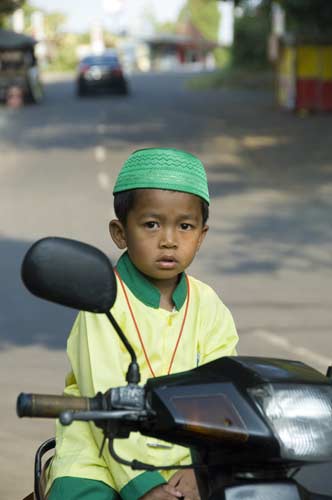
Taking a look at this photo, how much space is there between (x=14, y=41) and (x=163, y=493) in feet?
151

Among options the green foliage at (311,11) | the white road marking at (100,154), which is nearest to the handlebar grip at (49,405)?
the white road marking at (100,154)

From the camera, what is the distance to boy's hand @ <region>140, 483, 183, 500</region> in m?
2.65

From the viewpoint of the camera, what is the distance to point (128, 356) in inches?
→ 117

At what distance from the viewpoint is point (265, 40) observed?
65.2 m

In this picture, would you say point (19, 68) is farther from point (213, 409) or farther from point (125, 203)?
point (213, 409)

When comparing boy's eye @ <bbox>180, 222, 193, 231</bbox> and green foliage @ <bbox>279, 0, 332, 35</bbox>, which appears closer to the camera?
boy's eye @ <bbox>180, 222, 193, 231</bbox>

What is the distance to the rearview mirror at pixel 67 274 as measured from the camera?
235 centimetres

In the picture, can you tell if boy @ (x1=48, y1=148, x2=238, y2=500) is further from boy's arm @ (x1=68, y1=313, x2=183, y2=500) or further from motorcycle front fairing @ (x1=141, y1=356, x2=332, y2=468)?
motorcycle front fairing @ (x1=141, y1=356, x2=332, y2=468)

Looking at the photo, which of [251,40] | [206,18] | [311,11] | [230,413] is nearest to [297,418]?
[230,413]

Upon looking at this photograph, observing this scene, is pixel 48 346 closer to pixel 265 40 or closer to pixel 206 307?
pixel 206 307

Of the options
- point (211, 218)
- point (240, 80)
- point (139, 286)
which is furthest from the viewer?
point (240, 80)

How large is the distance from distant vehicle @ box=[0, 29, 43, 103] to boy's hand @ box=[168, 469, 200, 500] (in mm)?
43642

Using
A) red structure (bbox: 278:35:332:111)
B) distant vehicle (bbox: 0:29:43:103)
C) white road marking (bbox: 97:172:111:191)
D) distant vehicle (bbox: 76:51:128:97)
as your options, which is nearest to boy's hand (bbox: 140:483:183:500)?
white road marking (bbox: 97:172:111:191)

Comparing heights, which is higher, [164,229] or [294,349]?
[164,229]
